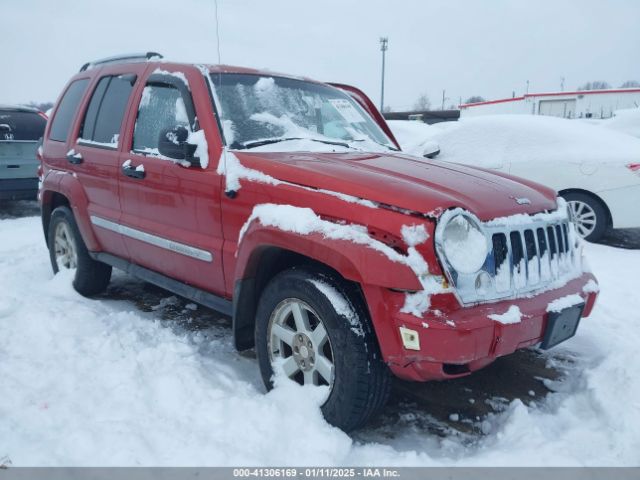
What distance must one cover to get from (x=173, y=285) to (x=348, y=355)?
5.37 ft

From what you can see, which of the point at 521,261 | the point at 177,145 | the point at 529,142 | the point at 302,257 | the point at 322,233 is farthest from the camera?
the point at 529,142

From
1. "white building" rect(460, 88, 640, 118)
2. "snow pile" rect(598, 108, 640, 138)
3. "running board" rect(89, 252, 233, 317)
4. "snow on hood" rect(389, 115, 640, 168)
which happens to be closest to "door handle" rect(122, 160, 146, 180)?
"running board" rect(89, 252, 233, 317)

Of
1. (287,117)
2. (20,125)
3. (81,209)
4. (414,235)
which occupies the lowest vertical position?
(81,209)

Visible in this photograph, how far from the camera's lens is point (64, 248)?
4785mm

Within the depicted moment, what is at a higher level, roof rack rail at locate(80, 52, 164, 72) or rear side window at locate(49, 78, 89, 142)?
roof rack rail at locate(80, 52, 164, 72)

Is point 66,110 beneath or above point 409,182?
above

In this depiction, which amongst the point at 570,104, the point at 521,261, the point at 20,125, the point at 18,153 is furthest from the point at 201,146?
the point at 570,104

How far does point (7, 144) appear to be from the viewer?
7879 mm

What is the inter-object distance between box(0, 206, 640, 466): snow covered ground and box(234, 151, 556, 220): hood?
1.06 meters

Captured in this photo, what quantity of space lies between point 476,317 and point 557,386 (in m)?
1.37

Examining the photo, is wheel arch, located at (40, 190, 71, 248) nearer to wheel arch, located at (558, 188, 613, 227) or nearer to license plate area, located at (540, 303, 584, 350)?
license plate area, located at (540, 303, 584, 350)

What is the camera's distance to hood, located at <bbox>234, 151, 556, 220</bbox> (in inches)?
92.4

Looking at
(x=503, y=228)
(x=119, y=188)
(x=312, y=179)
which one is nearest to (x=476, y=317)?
(x=503, y=228)

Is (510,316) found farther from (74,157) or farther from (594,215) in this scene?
(594,215)
